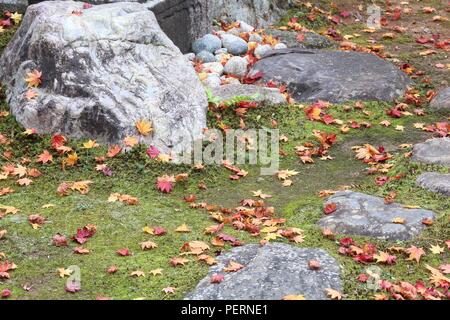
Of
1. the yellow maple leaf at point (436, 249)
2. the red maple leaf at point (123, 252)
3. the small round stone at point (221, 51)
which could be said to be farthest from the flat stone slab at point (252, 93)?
the yellow maple leaf at point (436, 249)

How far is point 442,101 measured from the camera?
10102mm

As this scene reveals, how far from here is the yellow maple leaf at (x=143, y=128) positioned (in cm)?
816

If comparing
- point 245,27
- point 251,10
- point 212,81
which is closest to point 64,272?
point 212,81

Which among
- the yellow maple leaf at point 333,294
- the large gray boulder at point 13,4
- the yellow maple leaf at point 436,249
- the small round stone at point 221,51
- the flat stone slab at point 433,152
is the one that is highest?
the large gray boulder at point 13,4

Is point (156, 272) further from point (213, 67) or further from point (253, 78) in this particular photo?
point (213, 67)

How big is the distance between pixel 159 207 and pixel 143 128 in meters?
1.25

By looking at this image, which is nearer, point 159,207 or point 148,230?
point 148,230

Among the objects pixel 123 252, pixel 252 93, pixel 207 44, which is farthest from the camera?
pixel 207 44

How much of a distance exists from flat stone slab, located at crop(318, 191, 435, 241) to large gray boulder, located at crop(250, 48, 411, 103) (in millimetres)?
3269

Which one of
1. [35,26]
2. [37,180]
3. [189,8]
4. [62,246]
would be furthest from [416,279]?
[189,8]

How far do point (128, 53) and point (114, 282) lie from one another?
11.7ft

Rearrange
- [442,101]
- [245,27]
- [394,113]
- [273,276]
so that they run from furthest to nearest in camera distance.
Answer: [245,27] < [442,101] < [394,113] < [273,276]

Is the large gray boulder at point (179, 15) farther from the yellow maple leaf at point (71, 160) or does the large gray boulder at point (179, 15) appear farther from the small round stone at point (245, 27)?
the yellow maple leaf at point (71, 160)

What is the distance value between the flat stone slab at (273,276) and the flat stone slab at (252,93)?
145 inches
